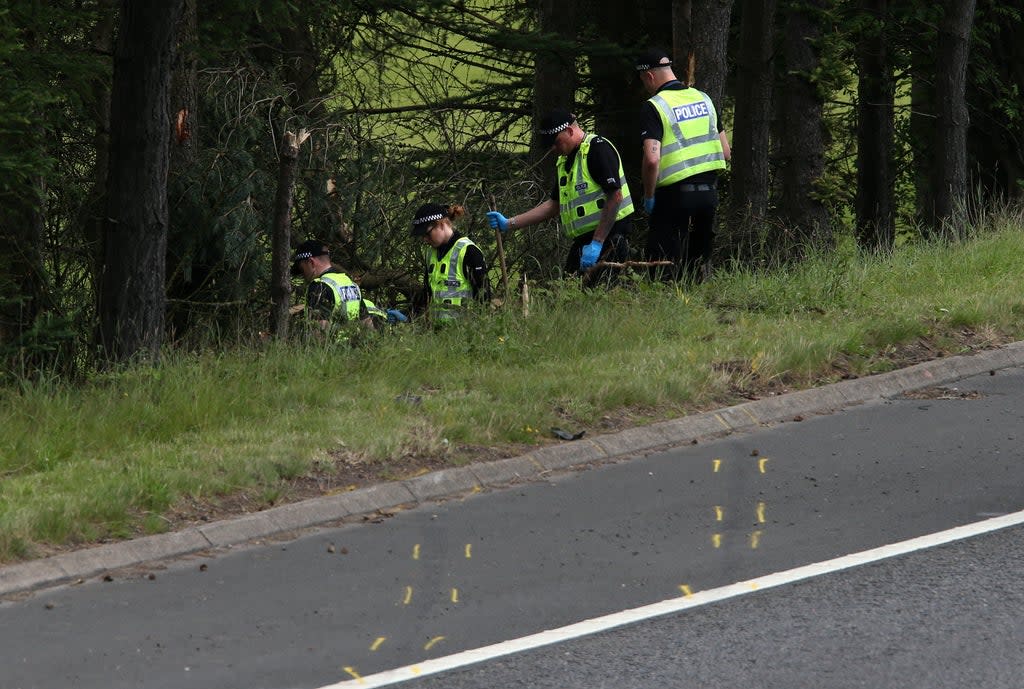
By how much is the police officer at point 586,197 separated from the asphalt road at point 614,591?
3432 millimetres

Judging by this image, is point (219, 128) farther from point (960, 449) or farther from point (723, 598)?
point (723, 598)

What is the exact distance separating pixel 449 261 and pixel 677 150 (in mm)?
1741

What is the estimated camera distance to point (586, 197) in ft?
36.4

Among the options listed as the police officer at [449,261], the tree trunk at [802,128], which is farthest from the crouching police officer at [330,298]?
the tree trunk at [802,128]

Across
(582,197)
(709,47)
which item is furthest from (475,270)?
(709,47)

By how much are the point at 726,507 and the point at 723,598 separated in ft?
3.77

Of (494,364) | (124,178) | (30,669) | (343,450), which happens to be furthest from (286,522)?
(124,178)

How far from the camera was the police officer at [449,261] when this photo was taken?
10.9m

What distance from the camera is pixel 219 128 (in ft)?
45.3

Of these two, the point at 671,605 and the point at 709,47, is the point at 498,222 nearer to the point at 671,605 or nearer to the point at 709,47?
the point at 709,47

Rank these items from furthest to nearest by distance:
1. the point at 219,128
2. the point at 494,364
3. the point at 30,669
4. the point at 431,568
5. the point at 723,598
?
1. the point at 219,128
2. the point at 494,364
3. the point at 431,568
4. the point at 723,598
5. the point at 30,669

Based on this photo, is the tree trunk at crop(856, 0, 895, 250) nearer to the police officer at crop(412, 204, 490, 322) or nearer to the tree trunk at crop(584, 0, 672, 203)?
the tree trunk at crop(584, 0, 672, 203)

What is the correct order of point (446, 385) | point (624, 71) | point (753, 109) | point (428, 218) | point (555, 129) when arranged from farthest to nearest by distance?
1. point (753, 109)
2. point (624, 71)
3. point (428, 218)
4. point (555, 129)
5. point (446, 385)

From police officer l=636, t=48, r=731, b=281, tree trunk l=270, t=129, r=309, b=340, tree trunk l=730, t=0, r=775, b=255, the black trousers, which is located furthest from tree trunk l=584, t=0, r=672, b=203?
tree trunk l=270, t=129, r=309, b=340
